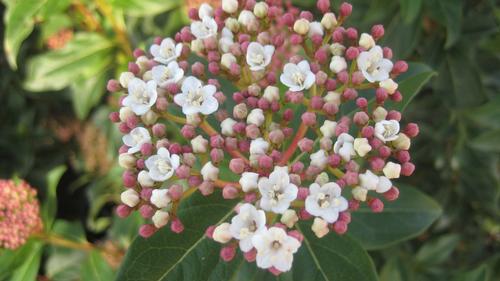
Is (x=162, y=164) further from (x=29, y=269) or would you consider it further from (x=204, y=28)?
(x=29, y=269)

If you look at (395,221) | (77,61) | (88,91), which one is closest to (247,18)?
(395,221)

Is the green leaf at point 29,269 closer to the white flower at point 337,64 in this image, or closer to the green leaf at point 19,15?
the green leaf at point 19,15

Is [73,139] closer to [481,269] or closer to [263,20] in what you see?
[263,20]

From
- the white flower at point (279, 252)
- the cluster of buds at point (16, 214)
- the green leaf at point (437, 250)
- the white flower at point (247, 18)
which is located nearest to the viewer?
the white flower at point (279, 252)

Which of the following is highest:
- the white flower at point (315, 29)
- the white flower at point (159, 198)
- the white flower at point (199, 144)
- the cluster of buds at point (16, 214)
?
the white flower at point (315, 29)

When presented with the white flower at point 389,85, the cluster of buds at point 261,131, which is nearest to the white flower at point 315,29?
the cluster of buds at point 261,131

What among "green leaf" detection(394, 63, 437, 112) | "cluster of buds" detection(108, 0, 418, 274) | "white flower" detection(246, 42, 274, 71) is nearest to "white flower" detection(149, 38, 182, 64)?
"cluster of buds" detection(108, 0, 418, 274)
